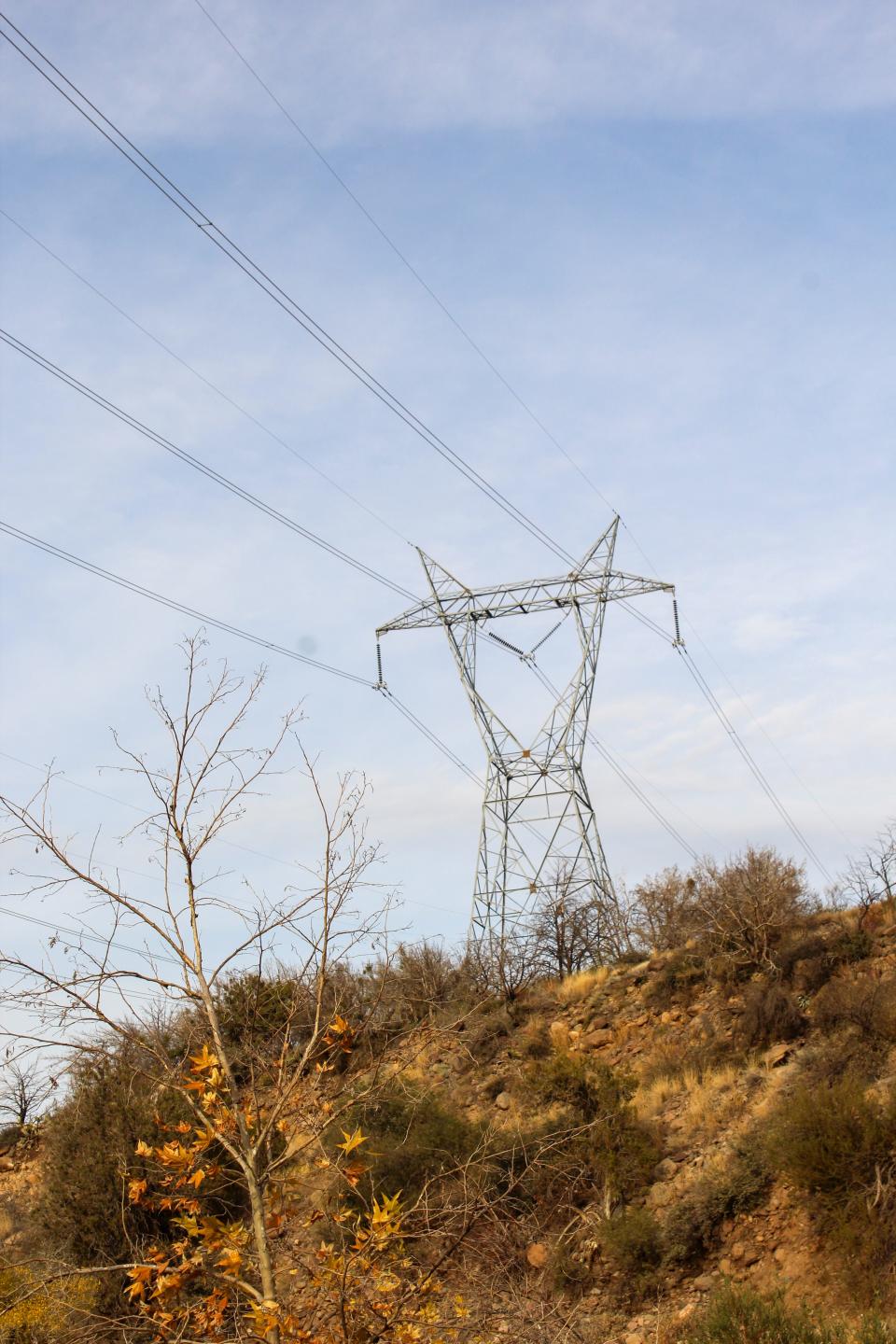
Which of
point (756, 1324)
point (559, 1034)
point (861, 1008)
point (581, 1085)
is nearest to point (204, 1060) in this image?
point (756, 1324)

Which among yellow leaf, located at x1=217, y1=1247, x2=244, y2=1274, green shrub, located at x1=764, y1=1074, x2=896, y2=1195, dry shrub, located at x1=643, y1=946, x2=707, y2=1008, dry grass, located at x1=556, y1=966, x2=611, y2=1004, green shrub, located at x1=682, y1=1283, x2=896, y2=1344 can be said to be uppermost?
dry grass, located at x1=556, y1=966, x2=611, y2=1004

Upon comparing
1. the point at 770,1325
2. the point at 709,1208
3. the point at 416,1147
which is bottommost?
the point at 770,1325

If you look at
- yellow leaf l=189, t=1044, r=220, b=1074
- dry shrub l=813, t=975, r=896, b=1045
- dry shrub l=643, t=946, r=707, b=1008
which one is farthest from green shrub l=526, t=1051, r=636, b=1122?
yellow leaf l=189, t=1044, r=220, b=1074

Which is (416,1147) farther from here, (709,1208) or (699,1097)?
(709,1208)

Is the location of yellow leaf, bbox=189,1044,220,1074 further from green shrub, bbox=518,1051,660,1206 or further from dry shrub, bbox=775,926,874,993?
dry shrub, bbox=775,926,874,993

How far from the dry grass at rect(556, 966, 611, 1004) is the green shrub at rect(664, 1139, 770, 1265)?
10.8 m

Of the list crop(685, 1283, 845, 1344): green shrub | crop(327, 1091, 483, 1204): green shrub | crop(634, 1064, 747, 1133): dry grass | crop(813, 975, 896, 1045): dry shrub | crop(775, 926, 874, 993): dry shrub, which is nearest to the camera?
crop(685, 1283, 845, 1344): green shrub

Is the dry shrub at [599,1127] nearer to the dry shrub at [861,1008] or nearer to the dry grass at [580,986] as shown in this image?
the dry shrub at [861,1008]

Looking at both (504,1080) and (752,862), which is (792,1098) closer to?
(504,1080)

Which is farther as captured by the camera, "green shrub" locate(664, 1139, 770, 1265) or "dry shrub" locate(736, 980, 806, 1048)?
"dry shrub" locate(736, 980, 806, 1048)

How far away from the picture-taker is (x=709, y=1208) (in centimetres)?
1797

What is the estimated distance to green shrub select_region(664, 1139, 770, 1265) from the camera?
17.6 metres

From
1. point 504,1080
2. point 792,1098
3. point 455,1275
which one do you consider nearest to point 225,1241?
point 455,1275

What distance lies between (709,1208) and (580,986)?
11757 mm
